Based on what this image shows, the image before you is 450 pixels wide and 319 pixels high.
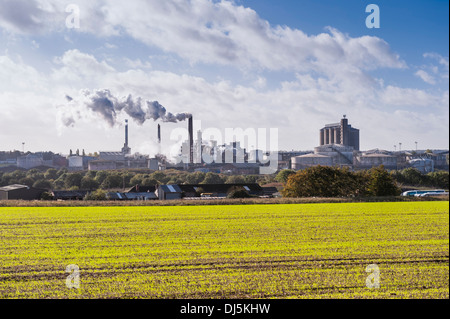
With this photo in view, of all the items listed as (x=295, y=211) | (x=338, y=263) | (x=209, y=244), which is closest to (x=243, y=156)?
(x=295, y=211)

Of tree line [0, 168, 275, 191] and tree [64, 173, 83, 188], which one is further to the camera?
tree [64, 173, 83, 188]

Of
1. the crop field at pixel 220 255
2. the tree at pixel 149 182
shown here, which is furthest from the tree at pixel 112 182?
the crop field at pixel 220 255

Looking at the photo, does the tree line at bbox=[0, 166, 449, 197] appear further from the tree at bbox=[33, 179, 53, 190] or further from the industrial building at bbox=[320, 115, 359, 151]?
the industrial building at bbox=[320, 115, 359, 151]

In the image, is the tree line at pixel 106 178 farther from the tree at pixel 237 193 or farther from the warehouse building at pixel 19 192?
the tree at pixel 237 193

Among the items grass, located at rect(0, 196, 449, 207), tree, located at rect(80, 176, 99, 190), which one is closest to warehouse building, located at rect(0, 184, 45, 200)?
grass, located at rect(0, 196, 449, 207)

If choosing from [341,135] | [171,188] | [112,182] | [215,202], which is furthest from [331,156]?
[112,182]

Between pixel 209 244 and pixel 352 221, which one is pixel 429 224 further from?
pixel 209 244
